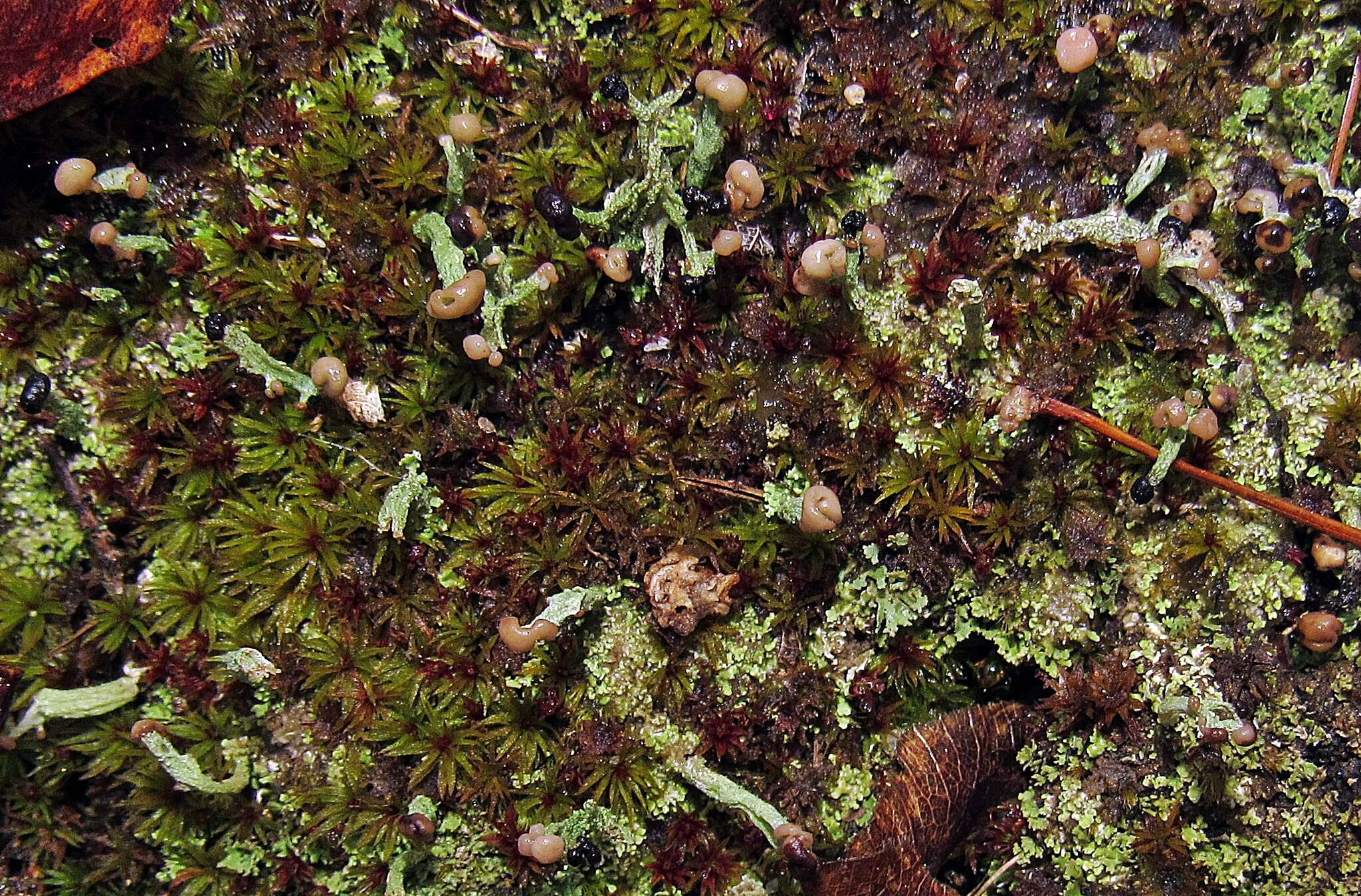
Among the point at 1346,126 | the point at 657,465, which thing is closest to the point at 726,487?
the point at 657,465

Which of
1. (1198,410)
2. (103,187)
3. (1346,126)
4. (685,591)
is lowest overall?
(685,591)

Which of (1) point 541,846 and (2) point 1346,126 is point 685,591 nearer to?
(1) point 541,846

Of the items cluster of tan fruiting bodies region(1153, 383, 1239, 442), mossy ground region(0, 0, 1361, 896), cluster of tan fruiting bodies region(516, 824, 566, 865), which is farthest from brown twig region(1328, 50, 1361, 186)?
cluster of tan fruiting bodies region(516, 824, 566, 865)

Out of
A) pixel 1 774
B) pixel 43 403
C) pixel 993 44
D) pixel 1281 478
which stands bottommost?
pixel 1 774

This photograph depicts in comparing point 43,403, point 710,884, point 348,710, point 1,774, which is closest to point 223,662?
point 348,710

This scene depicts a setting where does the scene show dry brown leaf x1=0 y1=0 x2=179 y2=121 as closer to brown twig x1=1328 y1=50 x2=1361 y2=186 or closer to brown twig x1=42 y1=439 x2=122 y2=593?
brown twig x1=42 y1=439 x2=122 y2=593

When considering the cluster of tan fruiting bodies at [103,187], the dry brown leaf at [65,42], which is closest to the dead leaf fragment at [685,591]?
the cluster of tan fruiting bodies at [103,187]

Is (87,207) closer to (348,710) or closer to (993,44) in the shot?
(348,710)
